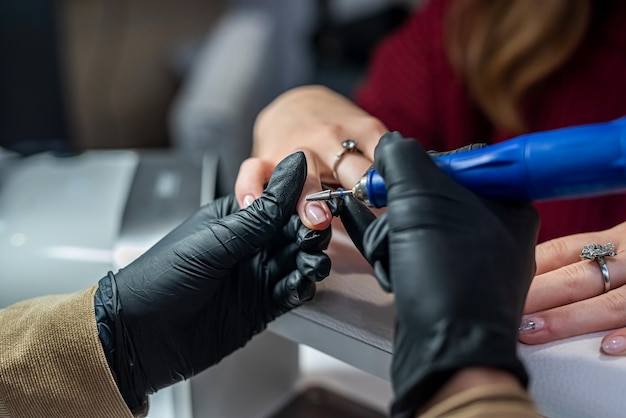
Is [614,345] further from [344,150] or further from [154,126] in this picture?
[154,126]

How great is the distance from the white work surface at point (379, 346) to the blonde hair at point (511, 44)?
1.42ft

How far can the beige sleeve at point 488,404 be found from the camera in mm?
270

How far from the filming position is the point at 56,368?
1.26 feet

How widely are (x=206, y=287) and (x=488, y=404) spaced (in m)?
0.19

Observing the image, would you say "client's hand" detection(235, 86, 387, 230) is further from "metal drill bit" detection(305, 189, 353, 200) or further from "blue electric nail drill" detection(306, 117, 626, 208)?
"blue electric nail drill" detection(306, 117, 626, 208)

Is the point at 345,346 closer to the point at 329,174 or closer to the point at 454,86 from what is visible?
the point at 329,174

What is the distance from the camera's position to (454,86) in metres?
0.87

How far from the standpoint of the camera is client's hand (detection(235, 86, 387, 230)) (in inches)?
17.1

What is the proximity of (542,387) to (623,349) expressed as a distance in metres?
0.05

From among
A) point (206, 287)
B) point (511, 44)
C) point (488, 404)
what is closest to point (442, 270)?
point (488, 404)

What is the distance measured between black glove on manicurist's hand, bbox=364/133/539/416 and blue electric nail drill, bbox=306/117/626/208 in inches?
0.5

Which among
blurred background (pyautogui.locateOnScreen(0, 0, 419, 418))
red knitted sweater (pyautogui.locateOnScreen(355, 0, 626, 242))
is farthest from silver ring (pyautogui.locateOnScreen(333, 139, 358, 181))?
red knitted sweater (pyautogui.locateOnScreen(355, 0, 626, 242))

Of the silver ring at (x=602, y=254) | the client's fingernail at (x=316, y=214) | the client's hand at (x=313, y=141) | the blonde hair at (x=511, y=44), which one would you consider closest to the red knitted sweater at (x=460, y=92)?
the blonde hair at (x=511, y=44)

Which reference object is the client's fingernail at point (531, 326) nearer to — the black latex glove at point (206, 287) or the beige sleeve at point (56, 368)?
the black latex glove at point (206, 287)
